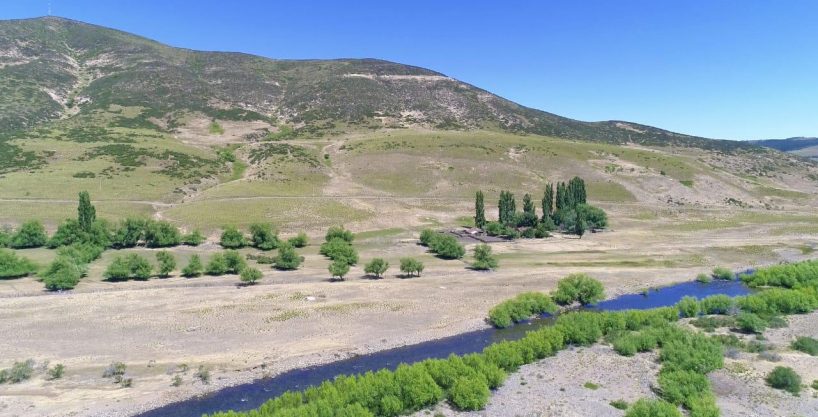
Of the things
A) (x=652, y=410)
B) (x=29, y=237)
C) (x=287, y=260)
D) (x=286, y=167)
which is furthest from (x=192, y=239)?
(x=652, y=410)

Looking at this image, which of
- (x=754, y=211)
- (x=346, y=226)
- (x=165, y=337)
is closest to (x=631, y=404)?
(x=165, y=337)

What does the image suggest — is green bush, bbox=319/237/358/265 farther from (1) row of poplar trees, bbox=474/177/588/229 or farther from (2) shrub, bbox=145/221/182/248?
(1) row of poplar trees, bbox=474/177/588/229

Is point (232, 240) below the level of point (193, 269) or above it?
above

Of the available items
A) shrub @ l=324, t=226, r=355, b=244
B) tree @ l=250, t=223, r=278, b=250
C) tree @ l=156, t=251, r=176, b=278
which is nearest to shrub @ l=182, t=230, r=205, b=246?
tree @ l=250, t=223, r=278, b=250

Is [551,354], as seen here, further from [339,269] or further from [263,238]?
[263,238]

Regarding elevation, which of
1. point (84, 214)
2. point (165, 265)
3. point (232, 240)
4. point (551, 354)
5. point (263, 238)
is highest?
point (84, 214)

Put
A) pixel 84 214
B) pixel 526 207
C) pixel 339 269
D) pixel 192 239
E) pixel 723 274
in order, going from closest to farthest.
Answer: pixel 339 269 → pixel 723 274 → pixel 84 214 → pixel 192 239 → pixel 526 207

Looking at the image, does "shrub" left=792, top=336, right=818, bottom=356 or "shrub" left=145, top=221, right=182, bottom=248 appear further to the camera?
"shrub" left=145, top=221, right=182, bottom=248
